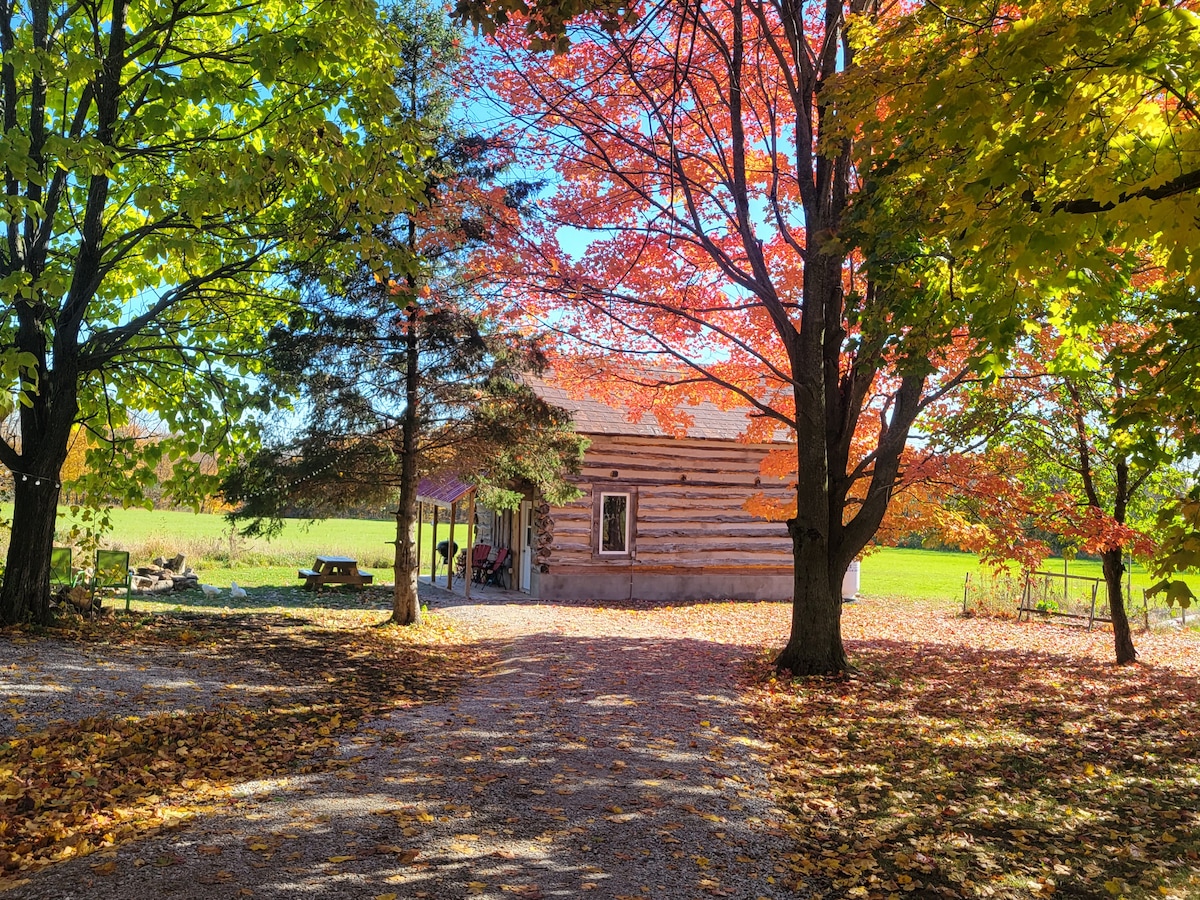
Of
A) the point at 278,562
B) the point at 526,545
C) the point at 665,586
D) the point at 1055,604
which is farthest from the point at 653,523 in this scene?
the point at 278,562

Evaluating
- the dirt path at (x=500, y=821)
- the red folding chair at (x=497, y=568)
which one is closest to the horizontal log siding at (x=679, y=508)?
the red folding chair at (x=497, y=568)

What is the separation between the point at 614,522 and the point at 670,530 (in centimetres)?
146

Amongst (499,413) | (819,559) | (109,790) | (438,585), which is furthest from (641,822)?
(438,585)

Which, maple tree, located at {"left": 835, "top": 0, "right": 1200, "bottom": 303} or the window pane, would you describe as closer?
maple tree, located at {"left": 835, "top": 0, "right": 1200, "bottom": 303}

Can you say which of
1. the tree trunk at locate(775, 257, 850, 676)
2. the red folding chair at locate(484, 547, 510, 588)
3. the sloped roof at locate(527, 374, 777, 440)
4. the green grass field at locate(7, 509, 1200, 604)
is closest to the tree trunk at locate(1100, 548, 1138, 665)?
the green grass field at locate(7, 509, 1200, 604)

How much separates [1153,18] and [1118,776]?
5.92 meters

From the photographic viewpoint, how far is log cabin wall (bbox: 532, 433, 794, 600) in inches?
769

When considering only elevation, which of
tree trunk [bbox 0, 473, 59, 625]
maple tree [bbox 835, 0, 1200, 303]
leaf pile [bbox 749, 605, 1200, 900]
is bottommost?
leaf pile [bbox 749, 605, 1200, 900]

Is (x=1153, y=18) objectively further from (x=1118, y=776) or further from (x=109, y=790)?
(x=109, y=790)

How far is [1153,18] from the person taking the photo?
3.64 metres

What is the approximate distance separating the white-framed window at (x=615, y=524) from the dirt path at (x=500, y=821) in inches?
462

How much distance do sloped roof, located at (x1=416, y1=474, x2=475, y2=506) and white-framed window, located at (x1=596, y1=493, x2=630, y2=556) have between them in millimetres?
3519

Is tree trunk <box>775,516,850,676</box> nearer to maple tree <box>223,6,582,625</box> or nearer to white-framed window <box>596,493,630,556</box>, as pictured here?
maple tree <box>223,6,582,625</box>

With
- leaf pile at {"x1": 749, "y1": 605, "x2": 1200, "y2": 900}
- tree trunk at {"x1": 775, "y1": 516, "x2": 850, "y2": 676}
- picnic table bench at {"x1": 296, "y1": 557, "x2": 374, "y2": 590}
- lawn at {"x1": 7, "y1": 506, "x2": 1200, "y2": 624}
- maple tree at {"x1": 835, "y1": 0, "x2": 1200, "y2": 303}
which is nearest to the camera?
maple tree at {"x1": 835, "y1": 0, "x2": 1200, "y2": 303}
